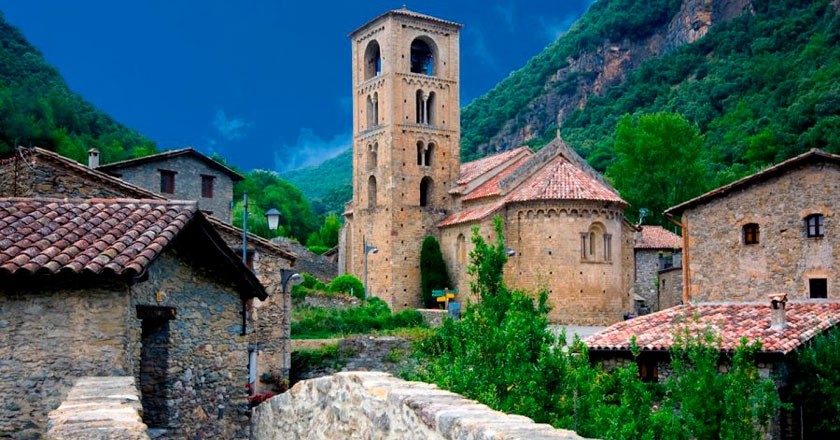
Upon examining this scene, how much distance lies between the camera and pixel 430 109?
174ft

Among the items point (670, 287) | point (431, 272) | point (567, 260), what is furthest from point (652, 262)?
point (431, 272)

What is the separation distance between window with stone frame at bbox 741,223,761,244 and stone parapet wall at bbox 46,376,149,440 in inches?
792

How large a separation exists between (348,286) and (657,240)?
18.5m

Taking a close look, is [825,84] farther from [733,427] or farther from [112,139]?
[733,427]

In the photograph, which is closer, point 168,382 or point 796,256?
point 168,382

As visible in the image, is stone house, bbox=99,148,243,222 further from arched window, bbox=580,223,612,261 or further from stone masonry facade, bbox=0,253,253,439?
stone masonry facade, bbox=0,253,253,439

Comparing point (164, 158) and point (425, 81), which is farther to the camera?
point (425, 81)

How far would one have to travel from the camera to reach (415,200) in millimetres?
51125

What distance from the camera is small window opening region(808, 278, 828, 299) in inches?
952

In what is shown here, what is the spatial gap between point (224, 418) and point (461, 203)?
38963 millimetres

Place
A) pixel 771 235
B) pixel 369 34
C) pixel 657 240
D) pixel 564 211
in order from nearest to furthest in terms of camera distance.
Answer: pixel 771 235 → pixel 564 211 → pixel 657 240 → pixel 369 34

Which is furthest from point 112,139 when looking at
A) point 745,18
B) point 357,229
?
point 745,18

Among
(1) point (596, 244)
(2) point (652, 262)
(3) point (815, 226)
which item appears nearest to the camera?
(3) point (815, 226)

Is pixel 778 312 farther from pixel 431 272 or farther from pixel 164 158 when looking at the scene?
pixel 431 272
